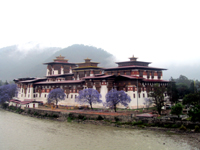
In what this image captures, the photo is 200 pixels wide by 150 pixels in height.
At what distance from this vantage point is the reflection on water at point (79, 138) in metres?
26.1

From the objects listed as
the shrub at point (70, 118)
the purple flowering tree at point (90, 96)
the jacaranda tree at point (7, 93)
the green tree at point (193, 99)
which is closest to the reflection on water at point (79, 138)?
the shrub at point (70, 118)

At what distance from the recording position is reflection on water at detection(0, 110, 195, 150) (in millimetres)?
26141

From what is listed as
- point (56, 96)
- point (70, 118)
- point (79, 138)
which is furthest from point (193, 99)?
point (56, 96)

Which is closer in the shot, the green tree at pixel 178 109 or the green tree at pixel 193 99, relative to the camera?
the green tree at pixel 178 109

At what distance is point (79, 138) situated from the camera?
97.2 ft

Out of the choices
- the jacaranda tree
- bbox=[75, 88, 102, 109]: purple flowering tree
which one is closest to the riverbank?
bbox=[75, 88, 102, 109]: purple flowering tree

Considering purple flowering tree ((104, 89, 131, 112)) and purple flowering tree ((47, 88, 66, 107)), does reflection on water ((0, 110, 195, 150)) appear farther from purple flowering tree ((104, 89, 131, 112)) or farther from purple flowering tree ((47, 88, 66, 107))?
purple flowering tree ((47, 88, 66, 107))

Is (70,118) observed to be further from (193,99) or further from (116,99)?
(193,99)

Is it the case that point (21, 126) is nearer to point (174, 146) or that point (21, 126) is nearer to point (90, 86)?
point (90, 86)

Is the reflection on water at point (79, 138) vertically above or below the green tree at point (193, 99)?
below

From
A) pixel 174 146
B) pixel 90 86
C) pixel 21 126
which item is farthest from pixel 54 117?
pixel 174 146

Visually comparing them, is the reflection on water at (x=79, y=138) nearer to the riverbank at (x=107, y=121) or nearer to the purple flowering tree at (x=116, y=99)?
the riverbank at (x=107, y=121)

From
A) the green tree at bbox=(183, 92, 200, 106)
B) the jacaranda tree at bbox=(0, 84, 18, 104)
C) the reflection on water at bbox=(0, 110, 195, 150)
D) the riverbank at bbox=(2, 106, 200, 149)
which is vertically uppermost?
the jacaranda tree at bbox=(0, 84, 18, 104)

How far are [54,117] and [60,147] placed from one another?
18084mm
